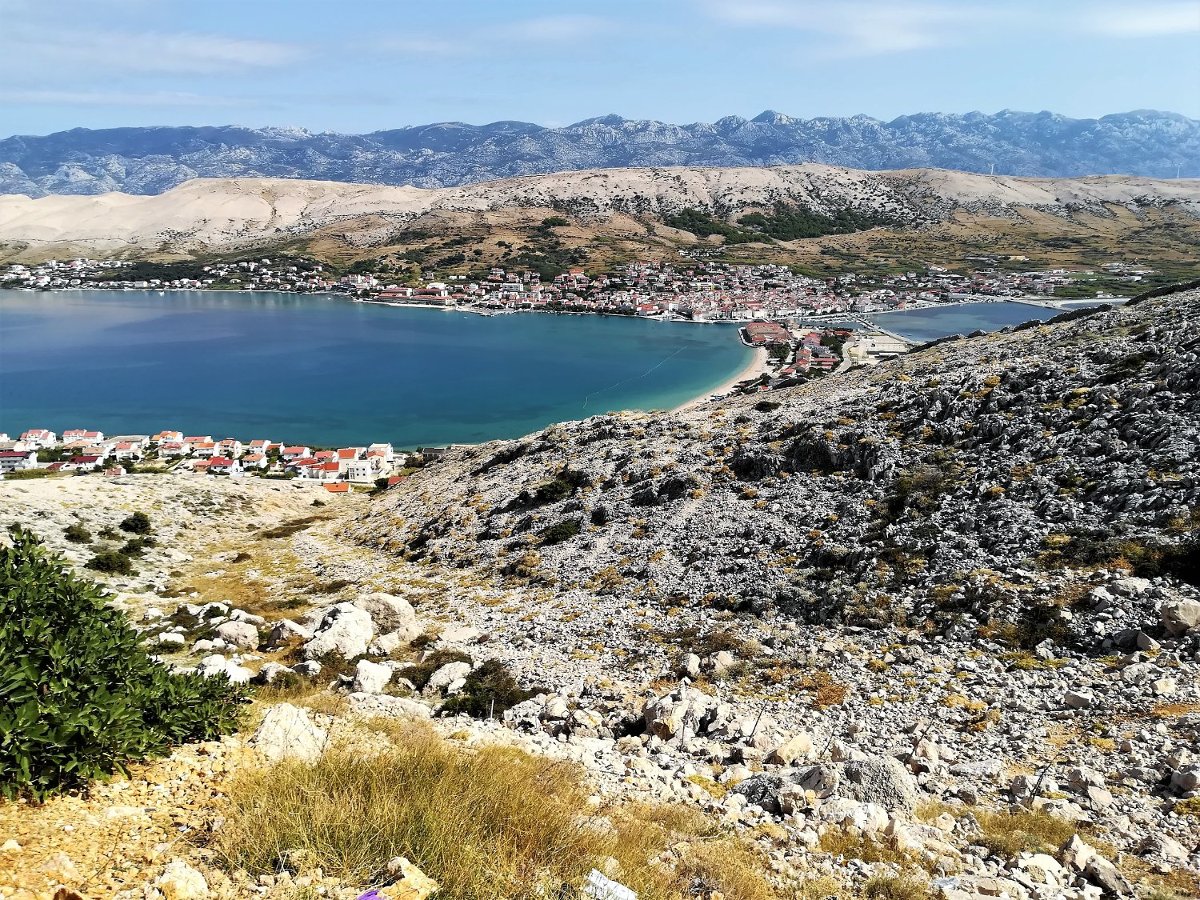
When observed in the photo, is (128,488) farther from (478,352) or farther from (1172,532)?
(478,352)

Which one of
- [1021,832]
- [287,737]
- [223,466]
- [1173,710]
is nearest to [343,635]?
[287,737]

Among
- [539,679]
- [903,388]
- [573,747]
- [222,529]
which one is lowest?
[222,529]

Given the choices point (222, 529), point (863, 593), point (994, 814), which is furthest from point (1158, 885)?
point (222, 529)

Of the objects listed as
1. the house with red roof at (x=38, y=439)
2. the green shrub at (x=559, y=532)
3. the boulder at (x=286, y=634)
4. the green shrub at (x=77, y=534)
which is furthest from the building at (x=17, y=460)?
the green shrub at (x=559, y=532)

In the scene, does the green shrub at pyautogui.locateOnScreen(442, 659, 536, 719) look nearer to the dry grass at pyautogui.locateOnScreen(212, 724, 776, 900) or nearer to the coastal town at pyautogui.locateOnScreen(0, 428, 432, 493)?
the dry grass at pyautogui.locateOnScreen(212, 724, 776, 900)

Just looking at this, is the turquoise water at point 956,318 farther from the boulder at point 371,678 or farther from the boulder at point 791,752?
the boulder at point 371,678
